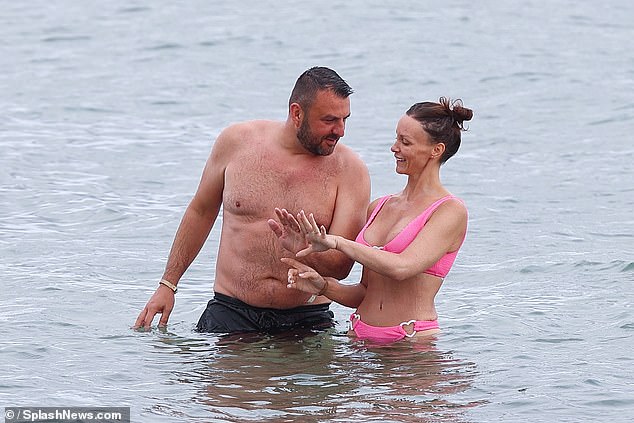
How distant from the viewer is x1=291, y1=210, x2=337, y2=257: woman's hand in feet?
22.5

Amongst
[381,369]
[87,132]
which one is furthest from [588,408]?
[87,132]

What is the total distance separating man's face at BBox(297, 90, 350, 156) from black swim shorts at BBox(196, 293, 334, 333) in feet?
3.49

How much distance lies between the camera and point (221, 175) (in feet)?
26.2

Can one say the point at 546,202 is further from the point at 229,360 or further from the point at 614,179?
the point at 229,360

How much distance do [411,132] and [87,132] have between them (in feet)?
36.6

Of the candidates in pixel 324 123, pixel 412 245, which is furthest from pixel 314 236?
pixel 324 123

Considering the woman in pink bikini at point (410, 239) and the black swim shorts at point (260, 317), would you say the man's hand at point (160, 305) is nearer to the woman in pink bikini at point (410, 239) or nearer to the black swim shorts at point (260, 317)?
the black swim shorts at point (260, 317)

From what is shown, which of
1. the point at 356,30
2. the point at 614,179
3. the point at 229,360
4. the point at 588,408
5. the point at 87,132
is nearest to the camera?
the point at 588,408

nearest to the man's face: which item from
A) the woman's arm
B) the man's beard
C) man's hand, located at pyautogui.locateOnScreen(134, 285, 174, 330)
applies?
the man's beard

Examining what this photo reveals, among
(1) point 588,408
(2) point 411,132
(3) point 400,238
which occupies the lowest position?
(1) point 588,408

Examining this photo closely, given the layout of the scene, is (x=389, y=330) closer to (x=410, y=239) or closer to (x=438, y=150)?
(x=410, y=239)

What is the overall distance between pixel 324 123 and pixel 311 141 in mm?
173

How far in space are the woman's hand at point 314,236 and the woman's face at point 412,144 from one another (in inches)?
29.0

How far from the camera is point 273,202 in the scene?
7766 millimetres
